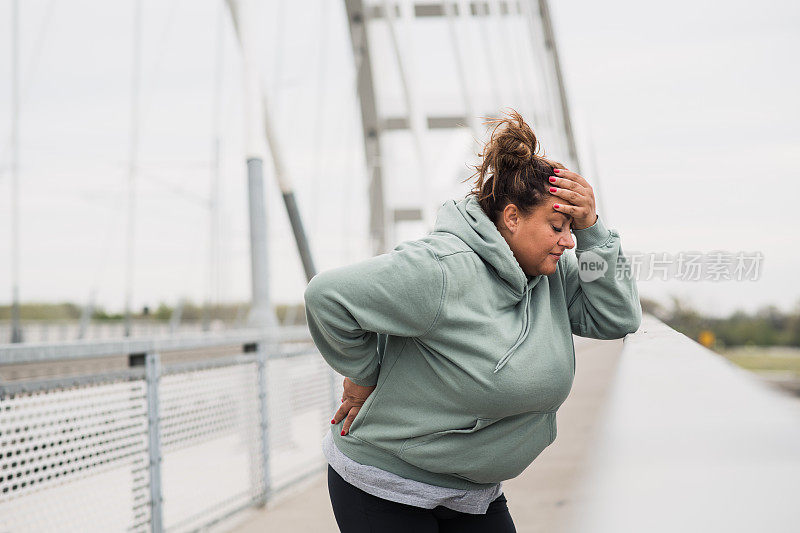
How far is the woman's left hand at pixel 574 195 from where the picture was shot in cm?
139

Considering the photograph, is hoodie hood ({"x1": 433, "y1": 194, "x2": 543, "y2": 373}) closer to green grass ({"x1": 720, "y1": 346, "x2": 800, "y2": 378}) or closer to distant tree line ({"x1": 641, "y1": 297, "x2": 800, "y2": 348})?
distant tree line ({"x1": 641, "y1": 297, "x2": 800, "y2": 348})

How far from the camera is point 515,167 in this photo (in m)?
1.42

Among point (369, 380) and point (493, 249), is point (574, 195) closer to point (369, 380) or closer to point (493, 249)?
point (493, 249)

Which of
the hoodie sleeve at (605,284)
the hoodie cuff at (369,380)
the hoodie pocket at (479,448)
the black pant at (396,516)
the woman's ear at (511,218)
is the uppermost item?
the woman's ear at (511,218)

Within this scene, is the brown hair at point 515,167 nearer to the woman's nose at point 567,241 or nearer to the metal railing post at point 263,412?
the woman's nose at point 567,241

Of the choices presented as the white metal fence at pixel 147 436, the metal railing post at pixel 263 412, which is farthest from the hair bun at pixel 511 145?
the metal railing post at pixel 263 412

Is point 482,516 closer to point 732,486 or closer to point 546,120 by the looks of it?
point 732,486

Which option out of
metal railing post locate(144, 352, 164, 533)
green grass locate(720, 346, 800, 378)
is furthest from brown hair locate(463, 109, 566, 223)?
metal railing post locate(144, 352, 164, 533)

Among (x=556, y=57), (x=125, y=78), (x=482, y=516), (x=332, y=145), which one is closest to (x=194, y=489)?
(x=482, y=516)

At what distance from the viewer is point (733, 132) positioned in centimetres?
98

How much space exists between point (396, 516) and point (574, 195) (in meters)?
0.64

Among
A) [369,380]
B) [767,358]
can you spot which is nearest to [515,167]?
[369,380]

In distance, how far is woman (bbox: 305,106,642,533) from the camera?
1364 mm

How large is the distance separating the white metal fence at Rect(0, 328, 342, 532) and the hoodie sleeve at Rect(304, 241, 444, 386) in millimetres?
1361
